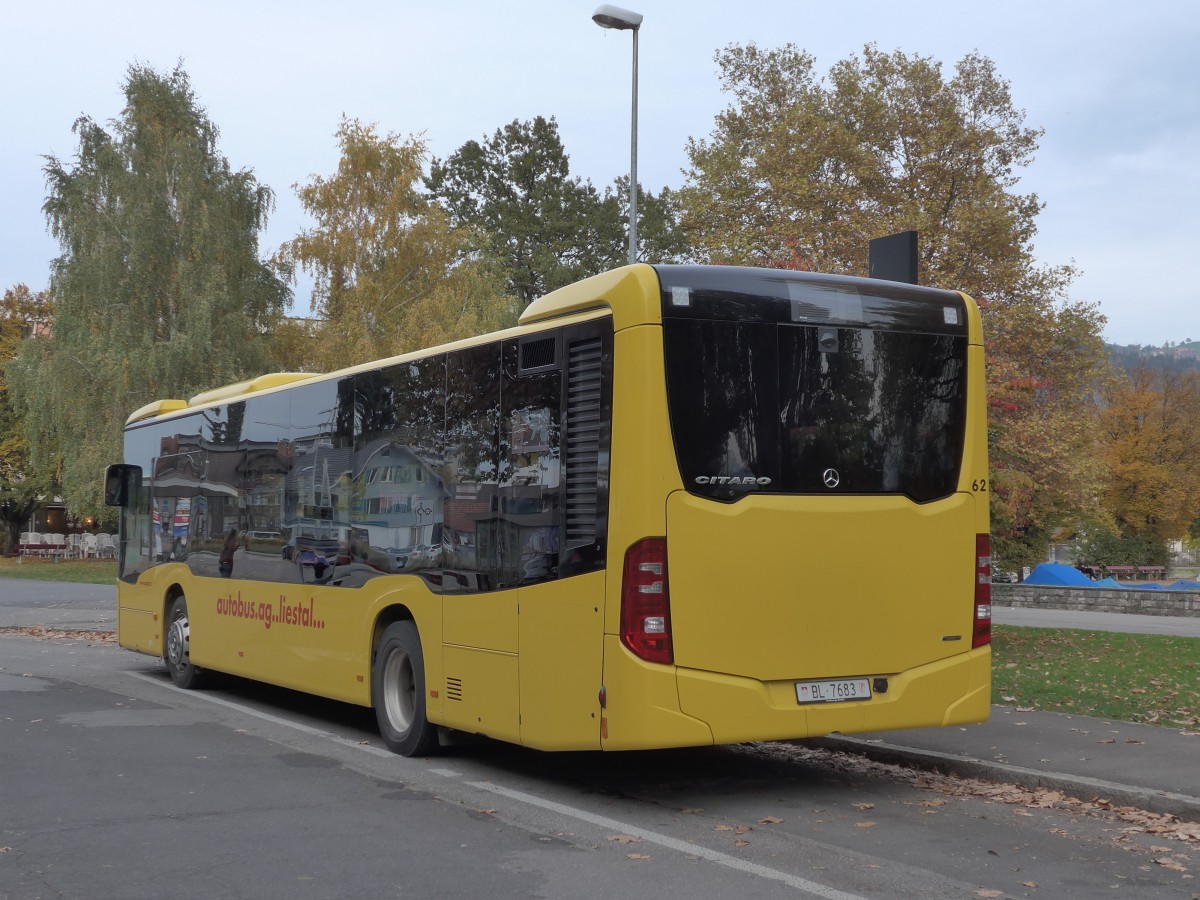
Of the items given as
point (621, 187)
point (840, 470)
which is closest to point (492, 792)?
point (840, 470)

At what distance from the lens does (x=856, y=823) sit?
756 centimetres

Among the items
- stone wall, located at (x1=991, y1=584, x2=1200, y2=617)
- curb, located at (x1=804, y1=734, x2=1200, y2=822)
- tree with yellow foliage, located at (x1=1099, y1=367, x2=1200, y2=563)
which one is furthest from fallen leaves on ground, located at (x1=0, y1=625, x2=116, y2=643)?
tree with yellow foliage, located at (x1=1099, y1=367, x2=1200, y2=563)

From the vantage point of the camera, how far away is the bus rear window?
7730mm

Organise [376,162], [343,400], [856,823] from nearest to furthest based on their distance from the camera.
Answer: [856,823]
[343,400]
[376,162]

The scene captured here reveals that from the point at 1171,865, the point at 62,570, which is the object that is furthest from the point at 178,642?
the point at 62,570

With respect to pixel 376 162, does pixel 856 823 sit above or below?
below

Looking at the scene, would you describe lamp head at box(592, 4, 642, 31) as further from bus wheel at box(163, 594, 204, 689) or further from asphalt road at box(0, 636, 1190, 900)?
asphalt road at box(0, 636, 1190, 900)

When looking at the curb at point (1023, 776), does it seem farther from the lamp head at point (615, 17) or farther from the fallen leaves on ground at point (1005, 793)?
the lamp head at point (615, 17)

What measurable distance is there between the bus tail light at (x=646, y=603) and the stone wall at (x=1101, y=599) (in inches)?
1118

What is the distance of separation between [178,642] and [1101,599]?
2653cm

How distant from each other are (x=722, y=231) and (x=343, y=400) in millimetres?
19266

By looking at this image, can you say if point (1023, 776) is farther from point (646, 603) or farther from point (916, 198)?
point (916, 198)

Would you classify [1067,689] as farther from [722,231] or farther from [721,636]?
[722,231]

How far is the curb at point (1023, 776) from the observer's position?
7.76 metres
